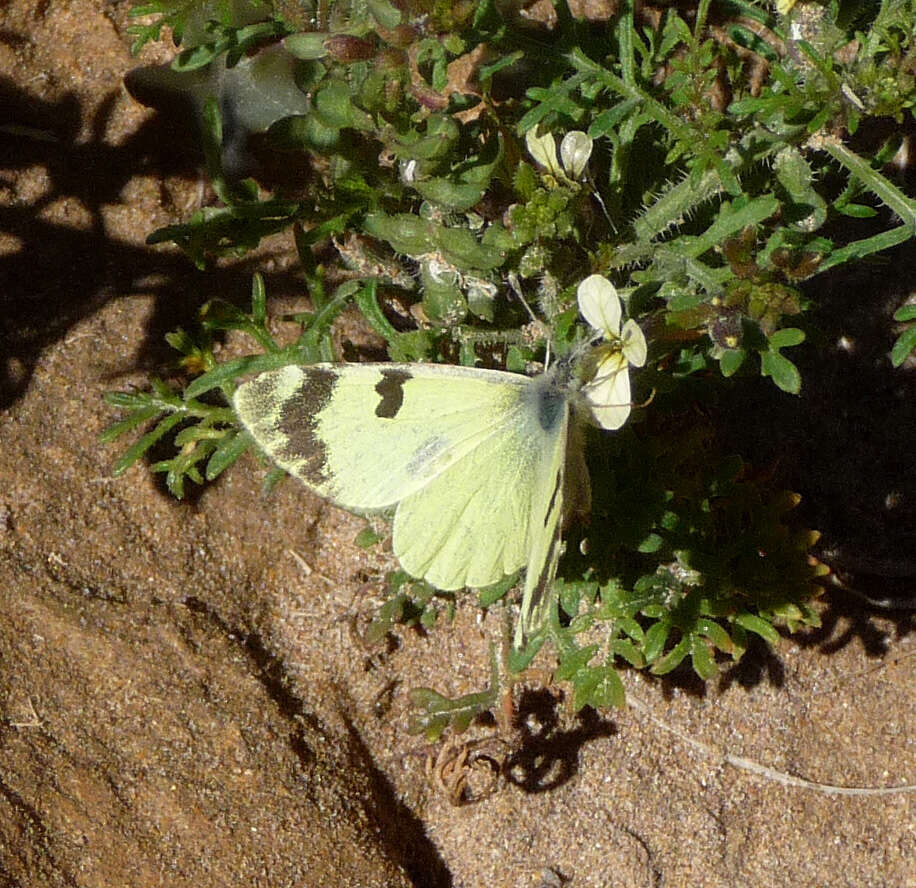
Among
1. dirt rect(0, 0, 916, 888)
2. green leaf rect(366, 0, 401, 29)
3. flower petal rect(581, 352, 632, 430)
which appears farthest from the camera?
dirt rect(0, 0, 916, 888)

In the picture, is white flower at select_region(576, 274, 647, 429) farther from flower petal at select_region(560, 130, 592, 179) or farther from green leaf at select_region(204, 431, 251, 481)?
green leaf at select_region(204, 431, 251, 481)

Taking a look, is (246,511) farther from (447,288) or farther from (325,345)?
(447,288)

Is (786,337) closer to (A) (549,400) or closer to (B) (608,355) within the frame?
(B) (608,355)

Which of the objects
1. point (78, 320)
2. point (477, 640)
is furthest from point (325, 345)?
point (477, 640)

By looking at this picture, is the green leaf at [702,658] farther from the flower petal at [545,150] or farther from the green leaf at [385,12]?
the green leaf at [385,12]

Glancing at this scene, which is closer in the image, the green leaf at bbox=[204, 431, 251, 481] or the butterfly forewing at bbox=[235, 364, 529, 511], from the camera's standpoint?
the butterfly forewing at bbox=[235, 364, 529, 511]

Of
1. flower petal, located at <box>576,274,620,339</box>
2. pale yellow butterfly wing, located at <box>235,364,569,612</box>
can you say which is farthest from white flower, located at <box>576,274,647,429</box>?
pale yellow butterfly wing, located at <box>235,364,569,612</box>
